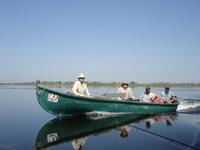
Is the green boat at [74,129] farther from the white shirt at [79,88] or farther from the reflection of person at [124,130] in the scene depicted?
the white shirt at [79,88]

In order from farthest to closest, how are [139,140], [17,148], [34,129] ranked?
1. [34,129]
2. [139,140]
3. [17,148]

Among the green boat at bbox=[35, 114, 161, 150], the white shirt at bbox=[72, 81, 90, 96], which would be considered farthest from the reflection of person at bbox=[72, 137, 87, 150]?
the white shirt at bbox=[72, 81, 90, 96]

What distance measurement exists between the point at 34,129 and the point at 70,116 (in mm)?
2085

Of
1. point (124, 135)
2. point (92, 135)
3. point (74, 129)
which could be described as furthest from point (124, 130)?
point (74, 129)

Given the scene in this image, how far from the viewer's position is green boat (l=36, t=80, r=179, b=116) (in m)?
7.82

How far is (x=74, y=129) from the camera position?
21.5ft

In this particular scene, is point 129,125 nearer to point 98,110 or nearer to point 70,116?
point 98,110

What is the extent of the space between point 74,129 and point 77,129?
11 centimetres

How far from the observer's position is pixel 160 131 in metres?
6.45

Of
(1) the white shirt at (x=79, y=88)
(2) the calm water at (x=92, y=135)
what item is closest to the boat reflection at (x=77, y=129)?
(2) the calm water at (x=92, y=135)

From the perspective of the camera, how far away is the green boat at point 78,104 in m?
7.82

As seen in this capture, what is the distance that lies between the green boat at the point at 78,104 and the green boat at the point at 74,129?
0.36m

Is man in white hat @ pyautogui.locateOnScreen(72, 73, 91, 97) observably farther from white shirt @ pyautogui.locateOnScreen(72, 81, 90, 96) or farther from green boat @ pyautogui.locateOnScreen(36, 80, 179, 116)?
green boat @ pyautogui.locateOnScreen(36, 80, 179, 116)

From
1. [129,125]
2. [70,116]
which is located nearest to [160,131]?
[129,125]
